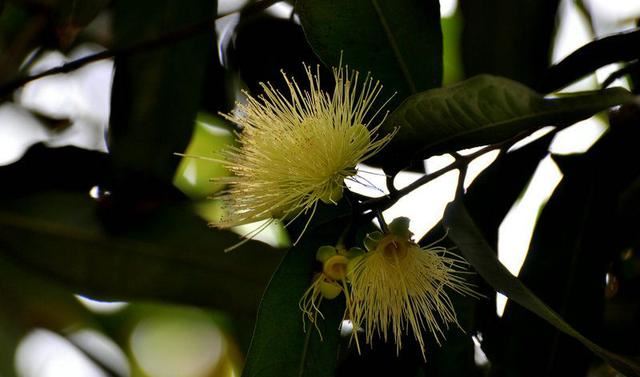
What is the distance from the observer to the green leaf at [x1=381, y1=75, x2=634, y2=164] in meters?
0.67

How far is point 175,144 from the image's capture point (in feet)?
3.90

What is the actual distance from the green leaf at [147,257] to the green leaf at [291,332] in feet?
0.87

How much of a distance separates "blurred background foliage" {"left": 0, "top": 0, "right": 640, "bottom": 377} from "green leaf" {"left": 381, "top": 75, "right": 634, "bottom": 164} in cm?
15

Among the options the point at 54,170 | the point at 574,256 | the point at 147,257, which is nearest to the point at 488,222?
the point at 574,256

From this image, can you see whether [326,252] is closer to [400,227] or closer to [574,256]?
[400,227]

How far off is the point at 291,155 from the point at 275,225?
0.13m

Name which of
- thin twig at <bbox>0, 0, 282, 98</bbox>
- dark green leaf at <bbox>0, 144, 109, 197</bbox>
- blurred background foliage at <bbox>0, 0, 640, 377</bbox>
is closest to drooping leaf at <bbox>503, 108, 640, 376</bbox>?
blurred background foliage at <bbox>0, 0, 640, 377</bbox>

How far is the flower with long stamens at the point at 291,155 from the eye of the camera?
0.85 m

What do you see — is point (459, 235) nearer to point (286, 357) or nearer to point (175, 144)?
point (286, 357)

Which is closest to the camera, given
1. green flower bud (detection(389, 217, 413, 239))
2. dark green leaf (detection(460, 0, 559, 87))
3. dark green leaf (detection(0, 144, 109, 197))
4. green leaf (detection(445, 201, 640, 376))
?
green leaf (detection(445, 201, 640, 376))

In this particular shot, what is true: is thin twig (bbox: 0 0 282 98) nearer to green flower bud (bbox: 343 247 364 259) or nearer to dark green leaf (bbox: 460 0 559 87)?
dark green leaf (bbox: 460 0 559 87)

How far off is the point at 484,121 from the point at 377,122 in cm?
19

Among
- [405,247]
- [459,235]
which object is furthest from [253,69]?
[459,235]

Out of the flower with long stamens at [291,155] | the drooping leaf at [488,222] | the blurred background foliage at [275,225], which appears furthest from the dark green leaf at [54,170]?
the drooping leaf at [488,222]
